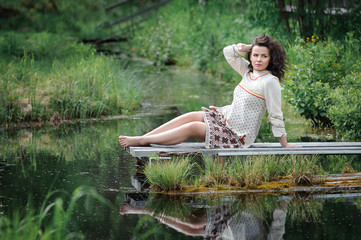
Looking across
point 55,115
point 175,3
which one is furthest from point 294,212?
point 175,3

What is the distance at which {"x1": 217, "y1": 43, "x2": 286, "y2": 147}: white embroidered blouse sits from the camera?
248 inches

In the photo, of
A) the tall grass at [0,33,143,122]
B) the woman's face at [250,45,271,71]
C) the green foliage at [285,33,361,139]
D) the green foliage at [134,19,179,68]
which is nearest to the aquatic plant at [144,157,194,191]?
the woman's face at [250,45,271,71]

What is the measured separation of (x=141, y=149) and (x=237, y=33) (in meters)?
10.4

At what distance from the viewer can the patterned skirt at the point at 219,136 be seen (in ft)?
21.1

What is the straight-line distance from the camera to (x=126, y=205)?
551 cm

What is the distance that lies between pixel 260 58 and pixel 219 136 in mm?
961

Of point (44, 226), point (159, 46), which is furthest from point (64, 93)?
point (159, 46)

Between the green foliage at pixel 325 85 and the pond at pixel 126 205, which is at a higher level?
the green foliage at pixel 325 85

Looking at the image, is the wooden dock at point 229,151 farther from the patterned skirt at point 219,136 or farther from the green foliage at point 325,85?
the green foliage at point 325,85

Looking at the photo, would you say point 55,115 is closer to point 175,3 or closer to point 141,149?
point 141,149

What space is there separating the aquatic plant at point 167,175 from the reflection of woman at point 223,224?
556mm

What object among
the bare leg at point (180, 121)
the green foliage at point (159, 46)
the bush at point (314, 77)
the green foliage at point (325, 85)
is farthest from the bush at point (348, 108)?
the green foliage at point (159, 46)

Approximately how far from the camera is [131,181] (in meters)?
6.41

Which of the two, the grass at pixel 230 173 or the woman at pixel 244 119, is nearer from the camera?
the grass at pixel 230 173
